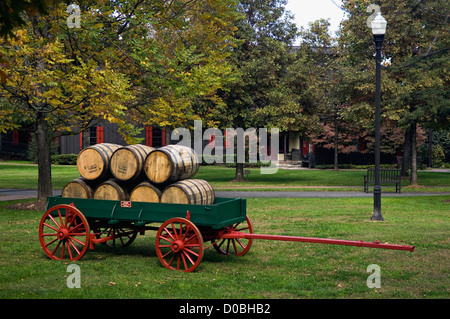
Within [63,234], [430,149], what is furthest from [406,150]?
[63,234]

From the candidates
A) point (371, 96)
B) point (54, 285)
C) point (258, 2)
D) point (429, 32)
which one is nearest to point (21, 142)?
point (258, 2)

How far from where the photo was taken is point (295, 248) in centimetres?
1053

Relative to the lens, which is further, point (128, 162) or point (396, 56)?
point (396, 56)

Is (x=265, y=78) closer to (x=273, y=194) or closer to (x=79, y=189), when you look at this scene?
(x=273, y=194)

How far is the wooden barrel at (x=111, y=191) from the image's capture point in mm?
9258

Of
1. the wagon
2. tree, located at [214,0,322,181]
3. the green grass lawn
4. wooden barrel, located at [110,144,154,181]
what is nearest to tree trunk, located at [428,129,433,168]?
tree, located at [214,0,322,181]

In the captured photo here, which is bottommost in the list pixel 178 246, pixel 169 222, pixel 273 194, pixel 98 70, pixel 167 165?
pixel 273 194

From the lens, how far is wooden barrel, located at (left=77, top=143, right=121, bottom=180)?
30.6 ft

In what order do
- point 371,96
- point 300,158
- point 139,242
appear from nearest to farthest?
point 139,242, point 371,96, point 300,158

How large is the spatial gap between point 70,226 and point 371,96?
73.9ft

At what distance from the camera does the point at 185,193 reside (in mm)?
8680

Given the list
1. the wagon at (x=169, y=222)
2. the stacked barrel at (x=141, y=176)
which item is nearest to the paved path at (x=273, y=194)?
the wagon at (x=169, y=222)

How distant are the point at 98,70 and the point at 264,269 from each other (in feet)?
33.5
